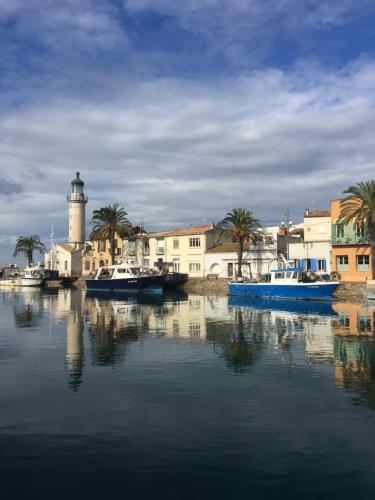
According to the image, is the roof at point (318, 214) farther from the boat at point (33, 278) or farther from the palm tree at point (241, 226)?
the boat at point (33, 278)

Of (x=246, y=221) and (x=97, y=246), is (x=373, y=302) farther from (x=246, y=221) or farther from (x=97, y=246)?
(x=97, y=246)

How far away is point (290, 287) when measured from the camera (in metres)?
45.8

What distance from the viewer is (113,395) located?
42.0 feet

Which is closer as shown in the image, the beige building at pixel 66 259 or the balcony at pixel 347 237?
the balcony at pixel 347 237

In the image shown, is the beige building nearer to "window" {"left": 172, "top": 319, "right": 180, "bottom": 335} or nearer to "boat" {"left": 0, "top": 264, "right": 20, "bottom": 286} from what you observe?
"boat" {"left": 0, "top": 264, "right": 20, "bottom": 286}

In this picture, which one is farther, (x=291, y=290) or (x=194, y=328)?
(x=291, y=290)

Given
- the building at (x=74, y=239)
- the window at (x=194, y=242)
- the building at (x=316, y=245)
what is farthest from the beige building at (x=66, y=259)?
the building at (x=316, y=245)

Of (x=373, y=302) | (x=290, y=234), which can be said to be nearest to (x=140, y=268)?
(x=290, y=234)

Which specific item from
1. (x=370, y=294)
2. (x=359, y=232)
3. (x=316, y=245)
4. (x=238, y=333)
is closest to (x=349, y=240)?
(x=359, y=232)

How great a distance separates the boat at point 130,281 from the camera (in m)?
58.7

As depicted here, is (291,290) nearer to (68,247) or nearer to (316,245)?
(316,245)

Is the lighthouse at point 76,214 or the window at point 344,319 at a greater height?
the lighthouse at point 76,214

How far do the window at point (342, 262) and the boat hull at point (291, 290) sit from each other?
986cm

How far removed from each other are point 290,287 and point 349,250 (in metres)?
11.2
